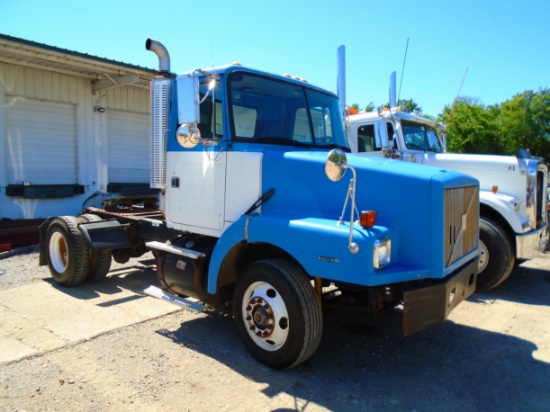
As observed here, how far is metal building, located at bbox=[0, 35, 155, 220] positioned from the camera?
30.5 feet

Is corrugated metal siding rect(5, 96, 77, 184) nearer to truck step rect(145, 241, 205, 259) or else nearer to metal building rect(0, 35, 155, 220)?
metal building rect(0, 35, 155, 220)

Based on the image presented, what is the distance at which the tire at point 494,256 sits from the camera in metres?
6.06

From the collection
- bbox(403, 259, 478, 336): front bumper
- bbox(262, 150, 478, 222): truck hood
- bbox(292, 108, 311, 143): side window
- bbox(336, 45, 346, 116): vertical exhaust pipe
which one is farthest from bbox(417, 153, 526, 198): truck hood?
bbox(403, 259, 478, 336): front bumper

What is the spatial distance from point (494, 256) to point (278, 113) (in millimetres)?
3913

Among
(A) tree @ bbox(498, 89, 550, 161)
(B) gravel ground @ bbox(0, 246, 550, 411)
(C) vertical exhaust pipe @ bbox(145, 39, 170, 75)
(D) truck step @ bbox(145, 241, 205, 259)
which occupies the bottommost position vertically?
(B) gravel ground @ bbox(0, 246, 550, 411)

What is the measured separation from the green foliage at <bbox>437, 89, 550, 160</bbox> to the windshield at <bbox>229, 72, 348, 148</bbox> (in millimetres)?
21820

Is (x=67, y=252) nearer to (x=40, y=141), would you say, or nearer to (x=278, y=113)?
(x=278, y=113)

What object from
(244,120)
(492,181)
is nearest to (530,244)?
(492,181)

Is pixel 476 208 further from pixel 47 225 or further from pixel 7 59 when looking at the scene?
pixel 7 59

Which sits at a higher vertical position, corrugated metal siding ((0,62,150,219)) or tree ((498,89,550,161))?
tree ((498,89,550,161))

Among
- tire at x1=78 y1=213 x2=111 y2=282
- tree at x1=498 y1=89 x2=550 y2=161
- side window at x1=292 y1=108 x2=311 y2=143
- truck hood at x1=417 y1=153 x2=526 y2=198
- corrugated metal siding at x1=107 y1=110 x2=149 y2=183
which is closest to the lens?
side window at x1=292 y1=108 x2=311 y2=143

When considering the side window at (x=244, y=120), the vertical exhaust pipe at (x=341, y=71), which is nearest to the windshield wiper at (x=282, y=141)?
the side window at (x=244, y=120)

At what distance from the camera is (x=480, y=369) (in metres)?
3.83

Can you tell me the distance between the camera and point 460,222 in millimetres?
3680
